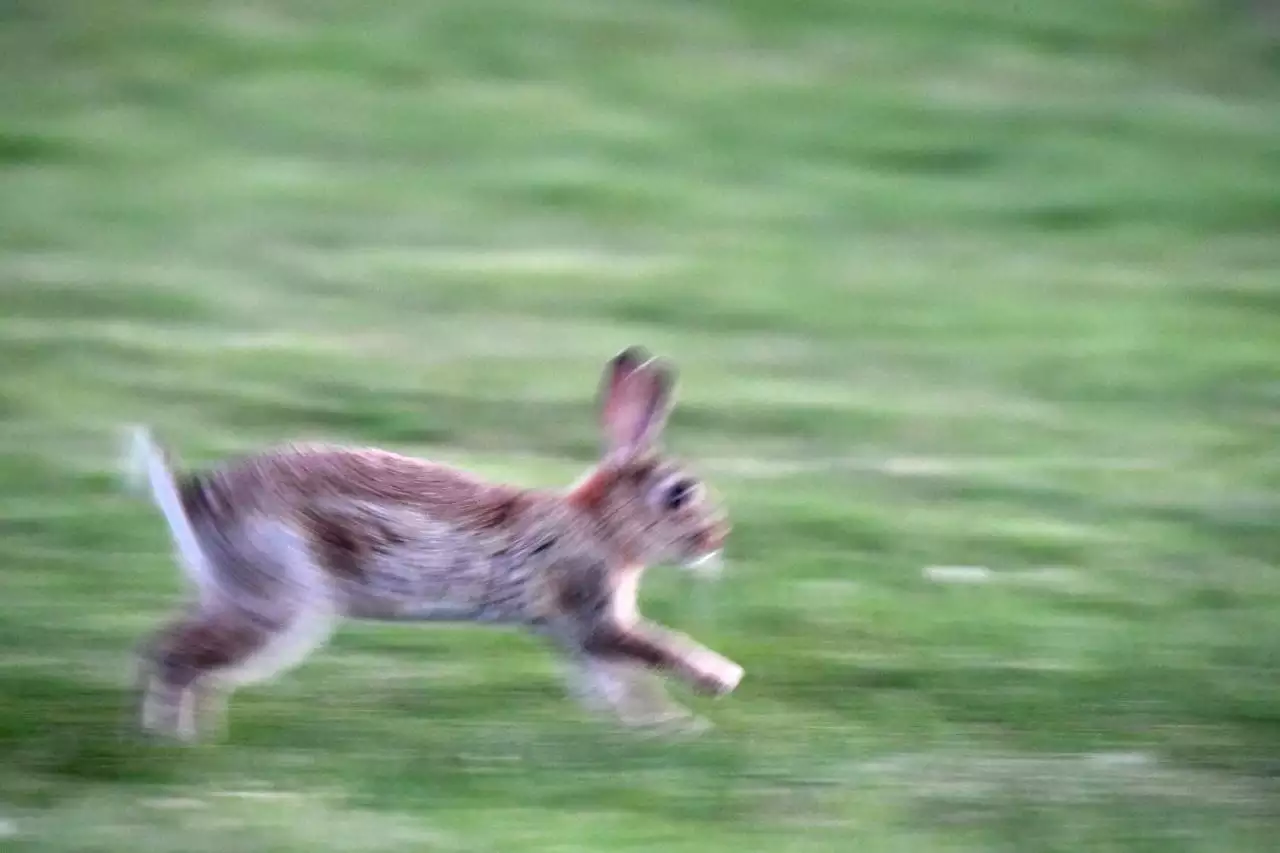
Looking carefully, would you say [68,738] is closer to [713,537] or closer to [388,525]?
[388,525]

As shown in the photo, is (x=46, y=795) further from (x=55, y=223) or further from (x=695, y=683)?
(x=55, y=223)

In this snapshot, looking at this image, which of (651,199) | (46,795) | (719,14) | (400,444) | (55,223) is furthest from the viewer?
(719,14)

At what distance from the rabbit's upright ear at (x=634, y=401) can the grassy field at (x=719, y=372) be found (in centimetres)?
69

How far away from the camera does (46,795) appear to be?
15.7 ft

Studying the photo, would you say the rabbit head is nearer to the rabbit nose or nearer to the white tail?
the rabbit nose

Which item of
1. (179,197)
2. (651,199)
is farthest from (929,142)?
(179,197)

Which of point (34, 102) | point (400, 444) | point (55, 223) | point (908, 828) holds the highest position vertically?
point (34, 102)

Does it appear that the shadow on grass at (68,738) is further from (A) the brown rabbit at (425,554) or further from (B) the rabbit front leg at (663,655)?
(B) the rabbit front leg at (663,655)

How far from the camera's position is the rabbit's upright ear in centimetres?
535

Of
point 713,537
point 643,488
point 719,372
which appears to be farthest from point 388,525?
point 719,372

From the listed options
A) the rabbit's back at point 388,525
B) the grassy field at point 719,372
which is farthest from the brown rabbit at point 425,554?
the grassy field at point 719,372

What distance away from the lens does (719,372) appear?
8578 millimetres

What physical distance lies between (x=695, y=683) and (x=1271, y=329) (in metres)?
4.80

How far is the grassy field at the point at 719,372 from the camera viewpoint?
16.6ft
